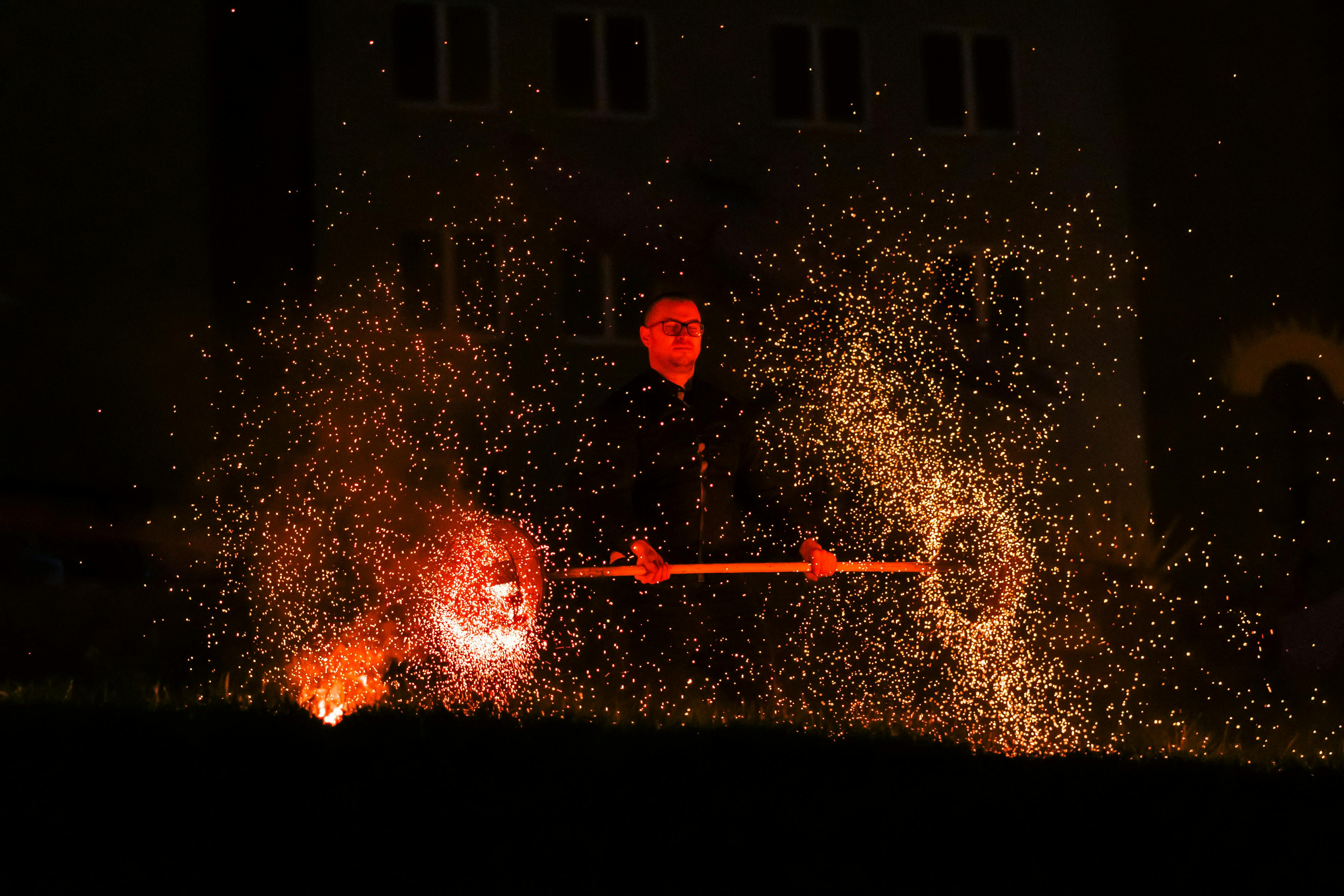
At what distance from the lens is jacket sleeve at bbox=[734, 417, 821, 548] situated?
6461 millimetres

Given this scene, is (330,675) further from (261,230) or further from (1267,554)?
(1267,554)

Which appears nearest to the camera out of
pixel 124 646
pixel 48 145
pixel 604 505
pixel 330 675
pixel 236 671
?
pixel 604 505

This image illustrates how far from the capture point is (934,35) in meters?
17.6

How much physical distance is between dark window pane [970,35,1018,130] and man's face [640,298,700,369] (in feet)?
40.5

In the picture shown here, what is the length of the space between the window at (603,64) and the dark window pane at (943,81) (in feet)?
11.2

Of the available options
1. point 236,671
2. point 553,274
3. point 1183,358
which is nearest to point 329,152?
point 553,274

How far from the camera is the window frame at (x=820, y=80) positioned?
16.8m

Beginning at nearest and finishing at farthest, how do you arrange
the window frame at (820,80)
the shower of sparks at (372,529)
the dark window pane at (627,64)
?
the shower of sparks at (372,529) → the dark window pane at (627,64) → the window frame at (820,80)

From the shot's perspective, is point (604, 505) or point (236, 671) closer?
point (604, 505)

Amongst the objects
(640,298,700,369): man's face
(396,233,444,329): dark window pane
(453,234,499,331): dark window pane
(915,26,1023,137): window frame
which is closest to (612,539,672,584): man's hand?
(640,298,700,369): man's face

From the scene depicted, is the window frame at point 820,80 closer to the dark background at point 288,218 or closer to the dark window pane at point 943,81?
the dark background at point 288,218

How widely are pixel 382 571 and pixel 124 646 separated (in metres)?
1.70

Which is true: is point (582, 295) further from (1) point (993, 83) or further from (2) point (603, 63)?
(1) point (993, 83)

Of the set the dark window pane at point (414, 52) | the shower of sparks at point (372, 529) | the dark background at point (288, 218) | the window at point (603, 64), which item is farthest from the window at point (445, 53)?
the shower of sparks at point (372, 529)
